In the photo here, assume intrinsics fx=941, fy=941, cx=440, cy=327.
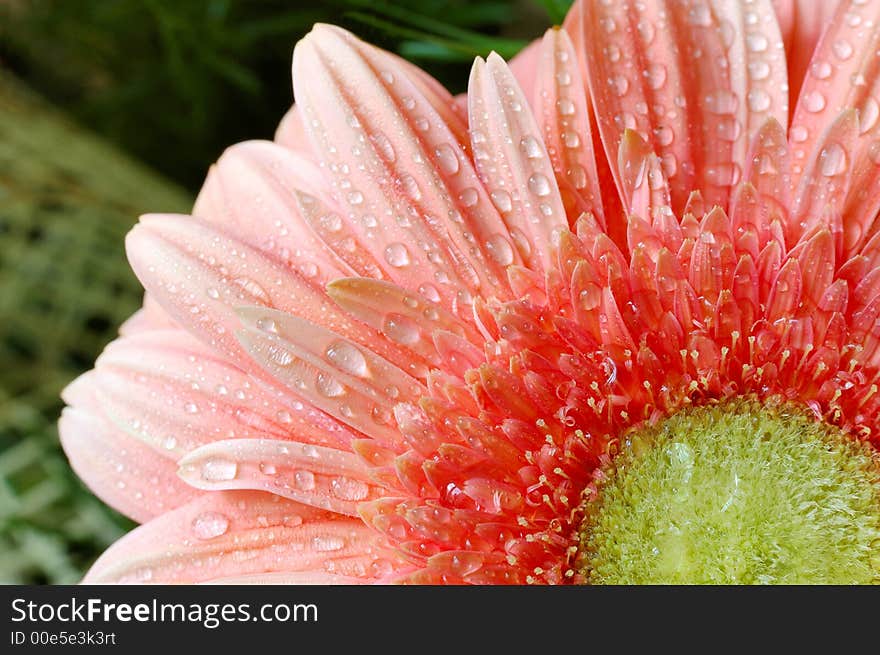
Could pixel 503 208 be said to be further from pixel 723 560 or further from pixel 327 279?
pixel 723 560

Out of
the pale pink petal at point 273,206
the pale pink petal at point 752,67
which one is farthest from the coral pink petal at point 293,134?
the pale pink petal at point 752,67

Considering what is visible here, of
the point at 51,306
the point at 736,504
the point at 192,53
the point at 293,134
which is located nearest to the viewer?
the point at 736,504

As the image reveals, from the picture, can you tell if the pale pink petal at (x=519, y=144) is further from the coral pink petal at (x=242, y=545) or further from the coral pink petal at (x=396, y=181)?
the coral pink petal at (x=242, y=545)

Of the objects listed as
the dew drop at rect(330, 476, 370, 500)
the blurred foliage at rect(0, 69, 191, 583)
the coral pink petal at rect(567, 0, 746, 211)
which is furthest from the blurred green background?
the dew drop at rect(330, 476, 370, 500)

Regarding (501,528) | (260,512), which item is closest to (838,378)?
(501,528)

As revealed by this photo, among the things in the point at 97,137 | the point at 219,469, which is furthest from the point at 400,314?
the point at 97,137

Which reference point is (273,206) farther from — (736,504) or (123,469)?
(736,504)

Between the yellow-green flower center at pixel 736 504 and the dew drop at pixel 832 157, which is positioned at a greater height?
the dew drop at pixel 832 157
